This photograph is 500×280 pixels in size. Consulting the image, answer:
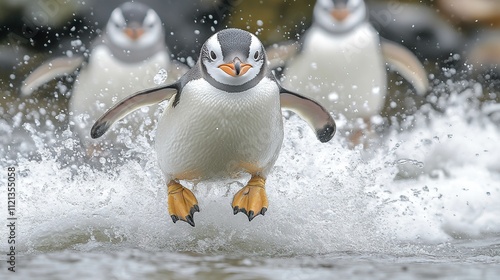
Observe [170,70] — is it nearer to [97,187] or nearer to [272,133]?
[97,187]

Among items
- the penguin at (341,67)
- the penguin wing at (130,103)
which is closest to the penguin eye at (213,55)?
the penguin wing at (130,103)

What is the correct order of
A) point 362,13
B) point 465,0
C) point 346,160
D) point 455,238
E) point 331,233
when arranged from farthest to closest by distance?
point 465,0
point 362,13
point 346,160
point 455,238
point 331,233

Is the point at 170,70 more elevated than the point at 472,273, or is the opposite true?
the point at 170,70

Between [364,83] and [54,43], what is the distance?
5.87 ft

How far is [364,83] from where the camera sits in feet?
12.4

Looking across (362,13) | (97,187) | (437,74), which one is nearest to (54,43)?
(362,13)

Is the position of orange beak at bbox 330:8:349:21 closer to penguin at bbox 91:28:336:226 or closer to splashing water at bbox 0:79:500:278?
splashing water at bbox 0:79:500:278

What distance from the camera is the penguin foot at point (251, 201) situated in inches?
82.6

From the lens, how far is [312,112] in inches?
93.3

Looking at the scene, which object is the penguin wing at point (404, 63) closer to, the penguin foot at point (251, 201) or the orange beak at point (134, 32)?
the orange beak at point (134, 32)

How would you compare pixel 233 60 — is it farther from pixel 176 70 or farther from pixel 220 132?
pixel 176 70

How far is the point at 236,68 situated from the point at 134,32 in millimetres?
2047

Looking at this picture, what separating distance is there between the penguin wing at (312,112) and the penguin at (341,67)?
4.19ft

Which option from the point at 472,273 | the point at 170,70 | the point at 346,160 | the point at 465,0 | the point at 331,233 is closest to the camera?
the point at 472,273
